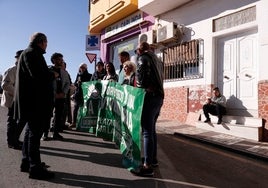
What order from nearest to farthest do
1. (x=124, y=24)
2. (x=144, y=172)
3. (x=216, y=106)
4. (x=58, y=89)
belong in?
(x=144, y=172), (x=58, y=89), (x=216, y=106), (x=124, y=24)

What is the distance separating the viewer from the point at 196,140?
26.2ft

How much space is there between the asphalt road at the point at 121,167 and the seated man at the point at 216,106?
92.3 inches

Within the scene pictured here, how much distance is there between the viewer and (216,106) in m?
9.28

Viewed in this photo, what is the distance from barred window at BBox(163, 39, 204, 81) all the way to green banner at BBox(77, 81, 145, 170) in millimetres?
4878

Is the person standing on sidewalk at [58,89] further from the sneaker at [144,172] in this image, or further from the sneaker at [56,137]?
the sneaker at [144,172]

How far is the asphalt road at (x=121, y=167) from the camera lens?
162 inches

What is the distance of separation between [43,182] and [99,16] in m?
15.4

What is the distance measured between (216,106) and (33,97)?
633 cm

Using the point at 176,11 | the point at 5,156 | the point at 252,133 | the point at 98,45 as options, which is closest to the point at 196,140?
the point at 252,133

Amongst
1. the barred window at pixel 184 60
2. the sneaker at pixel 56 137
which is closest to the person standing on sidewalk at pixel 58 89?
the sneaker at pixel 56 137

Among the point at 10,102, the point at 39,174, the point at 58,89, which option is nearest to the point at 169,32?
the point at 58,89

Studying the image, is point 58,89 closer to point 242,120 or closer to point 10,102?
point 10,102

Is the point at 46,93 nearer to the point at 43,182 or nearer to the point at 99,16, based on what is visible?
the point at 43,182

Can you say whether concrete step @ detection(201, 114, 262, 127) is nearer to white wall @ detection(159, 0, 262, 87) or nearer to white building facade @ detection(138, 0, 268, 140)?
white building facade @ detection(138, 0, 268, 140)
